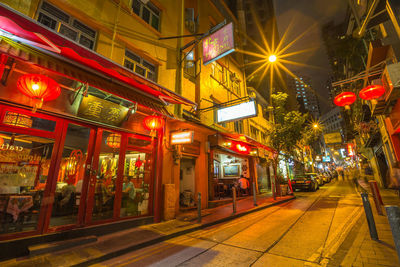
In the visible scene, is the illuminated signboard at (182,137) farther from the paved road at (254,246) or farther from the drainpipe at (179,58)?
the paved road at (254,246)

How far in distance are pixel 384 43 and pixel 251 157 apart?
11.2m

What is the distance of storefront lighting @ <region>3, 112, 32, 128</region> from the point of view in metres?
4.60

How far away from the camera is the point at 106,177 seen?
21.5ft

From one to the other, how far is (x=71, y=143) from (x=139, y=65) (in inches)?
182

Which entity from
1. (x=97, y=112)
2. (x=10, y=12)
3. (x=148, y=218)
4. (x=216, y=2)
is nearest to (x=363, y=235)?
(x=148, y=218)

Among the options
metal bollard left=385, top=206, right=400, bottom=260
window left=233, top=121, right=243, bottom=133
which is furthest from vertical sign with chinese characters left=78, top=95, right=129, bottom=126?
window left=233, top=121, right=243, bottom=133

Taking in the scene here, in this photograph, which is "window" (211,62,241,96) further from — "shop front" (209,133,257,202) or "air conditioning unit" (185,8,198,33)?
"shop front" (209,133,257,202)

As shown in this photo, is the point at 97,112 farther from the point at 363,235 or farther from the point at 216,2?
the point at 216,2

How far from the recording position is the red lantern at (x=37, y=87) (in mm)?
4184

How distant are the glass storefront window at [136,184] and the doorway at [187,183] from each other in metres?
2.97

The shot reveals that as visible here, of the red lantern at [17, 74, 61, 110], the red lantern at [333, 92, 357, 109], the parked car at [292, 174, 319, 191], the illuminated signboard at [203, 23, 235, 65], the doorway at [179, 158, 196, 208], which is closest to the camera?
the red lantern at [17, 74, 61, 110]

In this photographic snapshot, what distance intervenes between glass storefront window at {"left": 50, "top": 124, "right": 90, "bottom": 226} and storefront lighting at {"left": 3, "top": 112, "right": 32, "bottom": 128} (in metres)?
1.32

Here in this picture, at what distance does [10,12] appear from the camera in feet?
11.9

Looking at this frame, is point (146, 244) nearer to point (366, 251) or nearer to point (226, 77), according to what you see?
point (366, 251)
